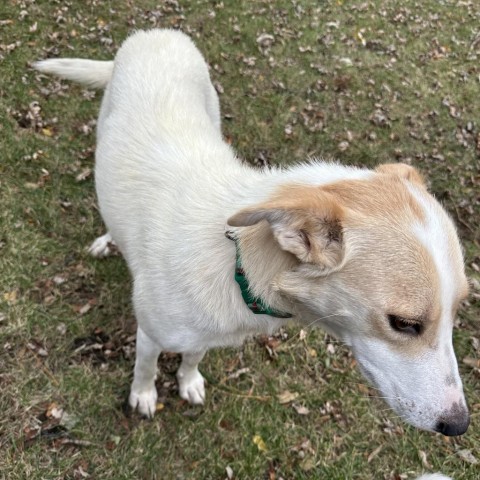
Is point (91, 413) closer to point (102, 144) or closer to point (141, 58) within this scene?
point (102, 144)

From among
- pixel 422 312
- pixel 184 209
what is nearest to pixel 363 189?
pixel 422 312

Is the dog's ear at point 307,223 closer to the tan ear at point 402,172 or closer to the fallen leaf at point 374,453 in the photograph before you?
the tan ear at point 402,172

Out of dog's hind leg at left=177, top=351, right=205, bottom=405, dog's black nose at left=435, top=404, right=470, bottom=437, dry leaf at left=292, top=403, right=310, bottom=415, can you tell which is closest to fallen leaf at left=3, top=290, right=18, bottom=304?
dog's hind leg at left=177, top=351, right=205, bottom=405

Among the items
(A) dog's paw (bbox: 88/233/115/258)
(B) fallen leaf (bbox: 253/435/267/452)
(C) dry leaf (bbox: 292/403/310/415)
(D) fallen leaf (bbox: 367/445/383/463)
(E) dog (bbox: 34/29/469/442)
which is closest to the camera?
(E) dog (bbox: 34/29/469/442)

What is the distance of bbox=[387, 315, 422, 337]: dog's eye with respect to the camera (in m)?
2.05

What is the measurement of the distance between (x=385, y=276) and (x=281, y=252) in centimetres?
45

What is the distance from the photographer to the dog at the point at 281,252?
6.66 feet

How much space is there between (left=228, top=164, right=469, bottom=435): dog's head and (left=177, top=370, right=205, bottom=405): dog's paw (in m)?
1.68

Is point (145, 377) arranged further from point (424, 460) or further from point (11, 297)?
point (424, 460)

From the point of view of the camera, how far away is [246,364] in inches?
157

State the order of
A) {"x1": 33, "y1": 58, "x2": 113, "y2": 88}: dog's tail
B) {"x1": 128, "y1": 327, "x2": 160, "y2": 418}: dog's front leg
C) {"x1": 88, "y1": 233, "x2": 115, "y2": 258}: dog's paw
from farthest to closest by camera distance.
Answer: {"x1": 88, "y1": 233, "x2": 115, "y2": 258}: dog's paw → {"x1": 33, "y1": 58, "x2": 113, "y2": 88}: dog's tail → {"x1": 128, "y1": 327, "x2": 160, "y2": 418}: dog's front leg

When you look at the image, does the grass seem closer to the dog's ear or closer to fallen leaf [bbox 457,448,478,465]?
fallen leaf [bbox 457,448,478,465]

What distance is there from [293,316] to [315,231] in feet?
1.80

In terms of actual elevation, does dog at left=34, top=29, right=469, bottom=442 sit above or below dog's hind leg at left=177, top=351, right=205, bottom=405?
above
